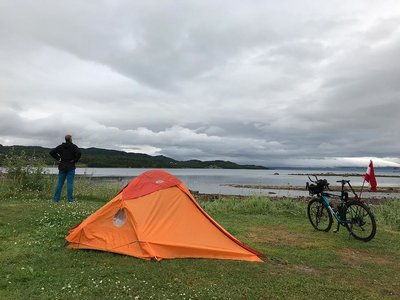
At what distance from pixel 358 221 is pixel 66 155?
985cm

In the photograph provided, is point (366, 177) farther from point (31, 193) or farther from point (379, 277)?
point (31, 193)

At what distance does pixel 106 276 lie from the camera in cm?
606

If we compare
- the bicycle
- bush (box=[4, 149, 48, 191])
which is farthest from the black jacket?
the bicycle

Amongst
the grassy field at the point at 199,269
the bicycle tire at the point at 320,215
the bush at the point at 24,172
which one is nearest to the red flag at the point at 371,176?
the bicycle tire at the point at 320,215

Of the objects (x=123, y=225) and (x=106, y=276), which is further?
(x=123, y=225)

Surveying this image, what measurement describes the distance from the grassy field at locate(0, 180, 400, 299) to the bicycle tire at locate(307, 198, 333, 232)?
1.40 feet

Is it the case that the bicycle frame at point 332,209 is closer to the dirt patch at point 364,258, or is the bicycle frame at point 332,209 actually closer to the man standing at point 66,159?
the dirt patch at point 364,258

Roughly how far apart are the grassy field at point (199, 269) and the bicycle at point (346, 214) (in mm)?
331

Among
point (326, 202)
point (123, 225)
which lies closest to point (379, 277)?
point (326, 202)

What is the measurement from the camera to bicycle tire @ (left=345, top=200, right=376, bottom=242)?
9523 millimetres

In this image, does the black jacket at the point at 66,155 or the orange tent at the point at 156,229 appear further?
the black jacket at the point at 66,155

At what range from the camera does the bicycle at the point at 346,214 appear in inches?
376

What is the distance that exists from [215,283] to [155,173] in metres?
3.56

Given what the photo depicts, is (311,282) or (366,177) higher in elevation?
(366,177)
